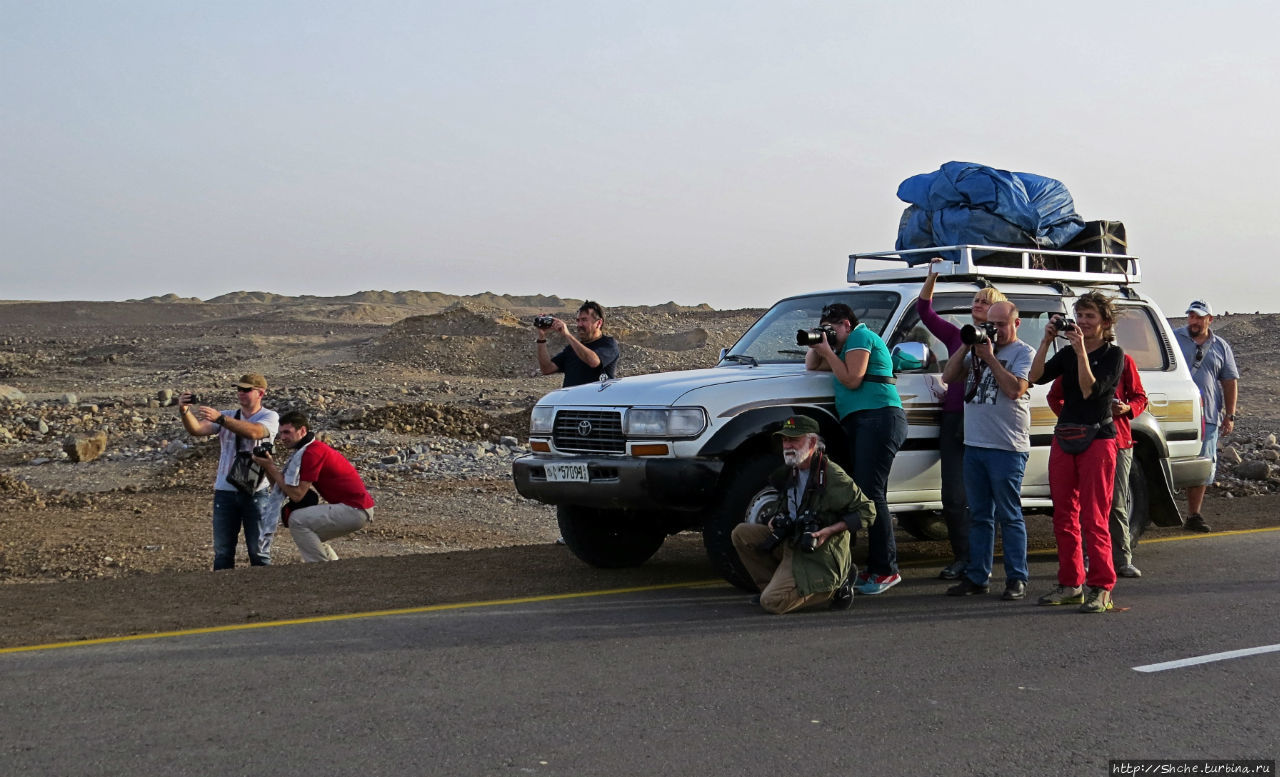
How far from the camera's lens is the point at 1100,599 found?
26.6 ft

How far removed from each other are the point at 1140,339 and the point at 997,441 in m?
2.89

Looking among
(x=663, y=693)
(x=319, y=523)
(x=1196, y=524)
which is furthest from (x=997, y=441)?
(x=319, y=523)

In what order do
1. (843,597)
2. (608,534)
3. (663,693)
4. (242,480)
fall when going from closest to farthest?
(663,693)
(843,597)
(608,534)
(242,480)

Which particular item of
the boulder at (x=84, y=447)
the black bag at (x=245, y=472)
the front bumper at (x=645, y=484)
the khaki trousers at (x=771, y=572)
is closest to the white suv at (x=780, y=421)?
the front bumper at (x=645, y=484)

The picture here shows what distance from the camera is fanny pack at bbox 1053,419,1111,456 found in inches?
319

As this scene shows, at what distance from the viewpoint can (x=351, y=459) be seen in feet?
65.4

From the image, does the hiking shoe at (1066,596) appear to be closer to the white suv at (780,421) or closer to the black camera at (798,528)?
the white suv at (780,421)

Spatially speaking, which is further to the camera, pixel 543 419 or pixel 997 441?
pixel 543 419

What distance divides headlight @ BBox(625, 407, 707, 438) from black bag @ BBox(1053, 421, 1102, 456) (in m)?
2.16

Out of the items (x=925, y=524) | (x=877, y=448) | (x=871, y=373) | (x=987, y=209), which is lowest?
(x=925, y=524)

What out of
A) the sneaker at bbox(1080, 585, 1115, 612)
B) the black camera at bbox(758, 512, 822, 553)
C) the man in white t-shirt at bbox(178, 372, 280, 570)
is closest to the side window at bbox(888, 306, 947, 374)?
the black camera at bbox(758, 512, 822, 553)

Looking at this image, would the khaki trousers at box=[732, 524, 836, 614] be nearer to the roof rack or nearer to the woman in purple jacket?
the woman in purple jacket

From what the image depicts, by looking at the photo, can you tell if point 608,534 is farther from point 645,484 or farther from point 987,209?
point 987,209

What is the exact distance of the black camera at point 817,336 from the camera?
27.6 feet
